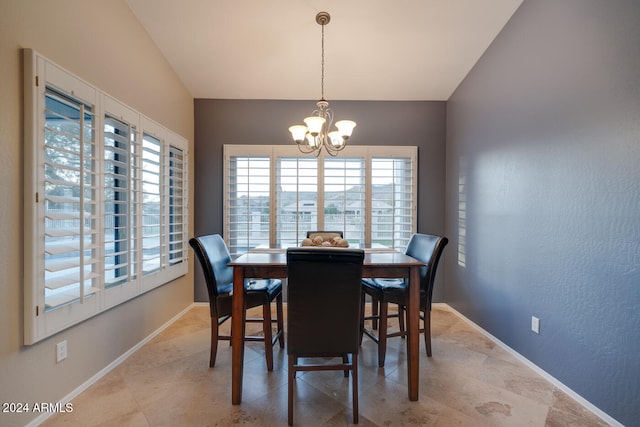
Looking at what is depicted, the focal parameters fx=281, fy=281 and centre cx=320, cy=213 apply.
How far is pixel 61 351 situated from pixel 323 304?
5.50 ft

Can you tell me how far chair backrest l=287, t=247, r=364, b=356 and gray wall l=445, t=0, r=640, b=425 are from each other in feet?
4.90

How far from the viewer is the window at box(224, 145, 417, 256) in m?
3.60

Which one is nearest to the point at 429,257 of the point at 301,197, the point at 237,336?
the point at 237,336

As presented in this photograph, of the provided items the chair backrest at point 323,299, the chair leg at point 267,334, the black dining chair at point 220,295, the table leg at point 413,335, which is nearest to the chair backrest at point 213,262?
the black dining chair at point 220,295

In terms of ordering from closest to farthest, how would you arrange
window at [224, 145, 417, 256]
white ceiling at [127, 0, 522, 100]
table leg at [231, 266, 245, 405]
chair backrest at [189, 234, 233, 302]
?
table leg at [231, 266, 245, 405]
chair backrest at [189, 234, 233, 302]
white ceiling at [127, 0, 522, 100]
window at [224, 145, 417, 256]

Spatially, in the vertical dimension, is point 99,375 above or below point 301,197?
below

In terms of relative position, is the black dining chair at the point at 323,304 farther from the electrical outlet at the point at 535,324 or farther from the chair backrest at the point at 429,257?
the electrical outlet at the point at 535,324

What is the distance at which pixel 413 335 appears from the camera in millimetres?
1833

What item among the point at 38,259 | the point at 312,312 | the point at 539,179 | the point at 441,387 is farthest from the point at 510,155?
the point at 38,259

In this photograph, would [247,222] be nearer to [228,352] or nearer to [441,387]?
[228,352]

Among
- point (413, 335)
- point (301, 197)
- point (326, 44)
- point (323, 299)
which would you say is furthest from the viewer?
point (301, 197)

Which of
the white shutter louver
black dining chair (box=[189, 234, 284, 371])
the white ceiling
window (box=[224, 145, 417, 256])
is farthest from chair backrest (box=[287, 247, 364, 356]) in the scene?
the white ceiling

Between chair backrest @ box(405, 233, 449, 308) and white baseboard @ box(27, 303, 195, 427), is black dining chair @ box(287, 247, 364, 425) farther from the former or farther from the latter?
white baseboard @ box(27, 303, 195, 427)

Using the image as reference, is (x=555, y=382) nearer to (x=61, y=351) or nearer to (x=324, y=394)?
(x=324, y=394)
